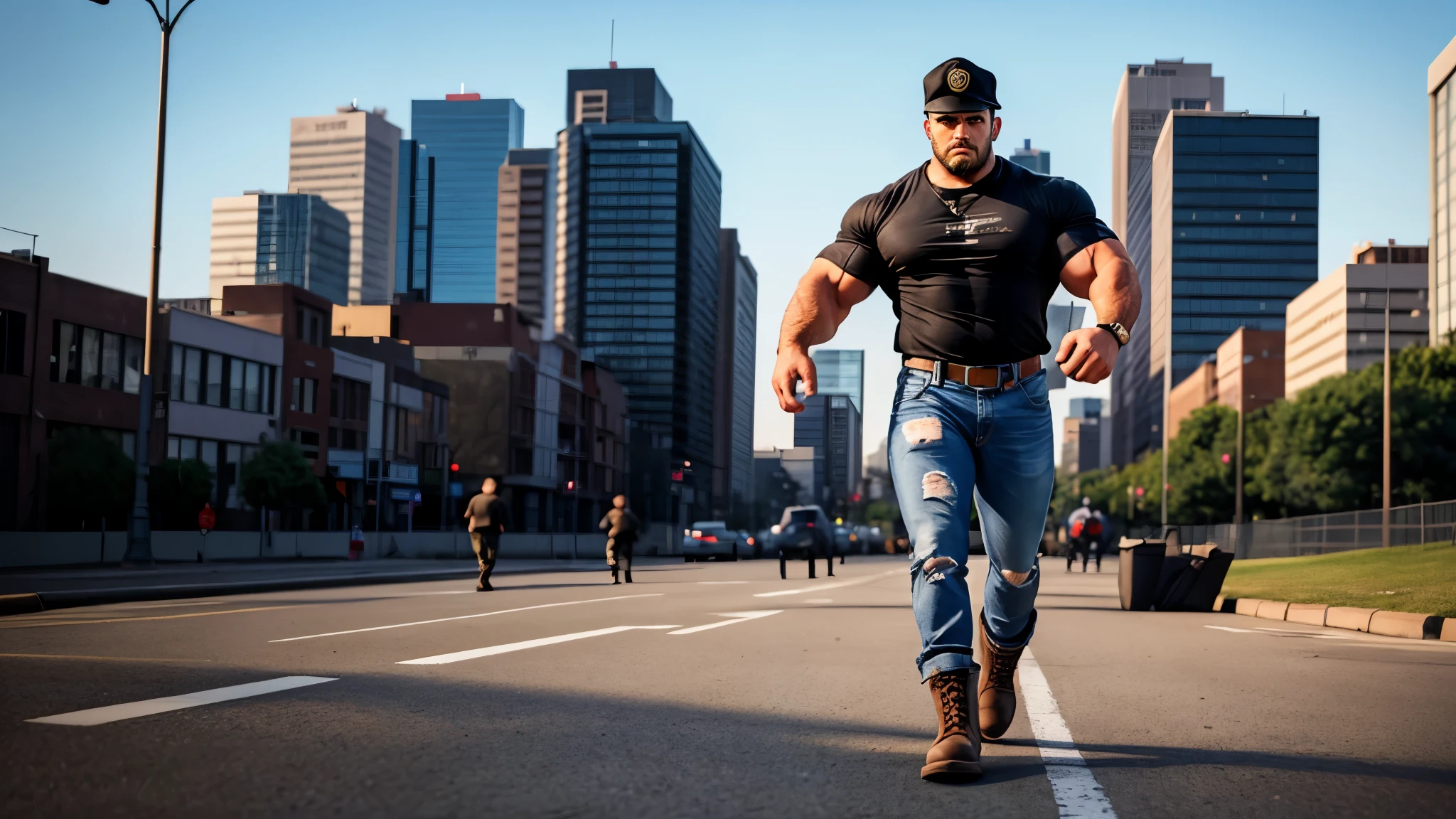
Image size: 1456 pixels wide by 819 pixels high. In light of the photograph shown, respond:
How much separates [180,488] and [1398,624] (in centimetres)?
3855

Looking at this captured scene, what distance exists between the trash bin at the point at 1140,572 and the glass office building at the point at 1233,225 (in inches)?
6908

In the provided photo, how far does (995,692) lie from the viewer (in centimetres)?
504

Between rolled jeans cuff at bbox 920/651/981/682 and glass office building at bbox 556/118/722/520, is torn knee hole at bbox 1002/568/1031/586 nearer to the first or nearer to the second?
rolled jeans cuff at bbox 920/651/981/682

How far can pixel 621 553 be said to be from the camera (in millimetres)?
24422

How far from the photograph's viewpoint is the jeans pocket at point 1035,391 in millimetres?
4828

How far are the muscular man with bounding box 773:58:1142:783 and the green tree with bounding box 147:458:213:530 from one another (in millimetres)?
42526

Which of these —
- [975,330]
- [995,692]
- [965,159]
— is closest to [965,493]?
[975,330]

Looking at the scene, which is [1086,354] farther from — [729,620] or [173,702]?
[729,620]

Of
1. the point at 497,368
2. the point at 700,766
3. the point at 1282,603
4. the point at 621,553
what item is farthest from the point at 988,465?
the point at 497,368

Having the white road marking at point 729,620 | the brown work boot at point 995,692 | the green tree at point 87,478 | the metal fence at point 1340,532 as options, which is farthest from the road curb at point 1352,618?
the green tree at point 87,478

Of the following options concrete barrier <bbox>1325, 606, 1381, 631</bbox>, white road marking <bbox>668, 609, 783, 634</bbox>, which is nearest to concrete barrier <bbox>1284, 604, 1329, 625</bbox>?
concrete barrier <bbox>1325, 606, 1381, 631</bbox>

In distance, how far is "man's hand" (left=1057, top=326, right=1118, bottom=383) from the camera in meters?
4.43

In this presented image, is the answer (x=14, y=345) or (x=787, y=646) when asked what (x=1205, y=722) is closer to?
(x=787, y=646)

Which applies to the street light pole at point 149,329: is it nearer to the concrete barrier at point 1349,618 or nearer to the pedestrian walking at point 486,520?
the pedestrian walking at point 486,520
